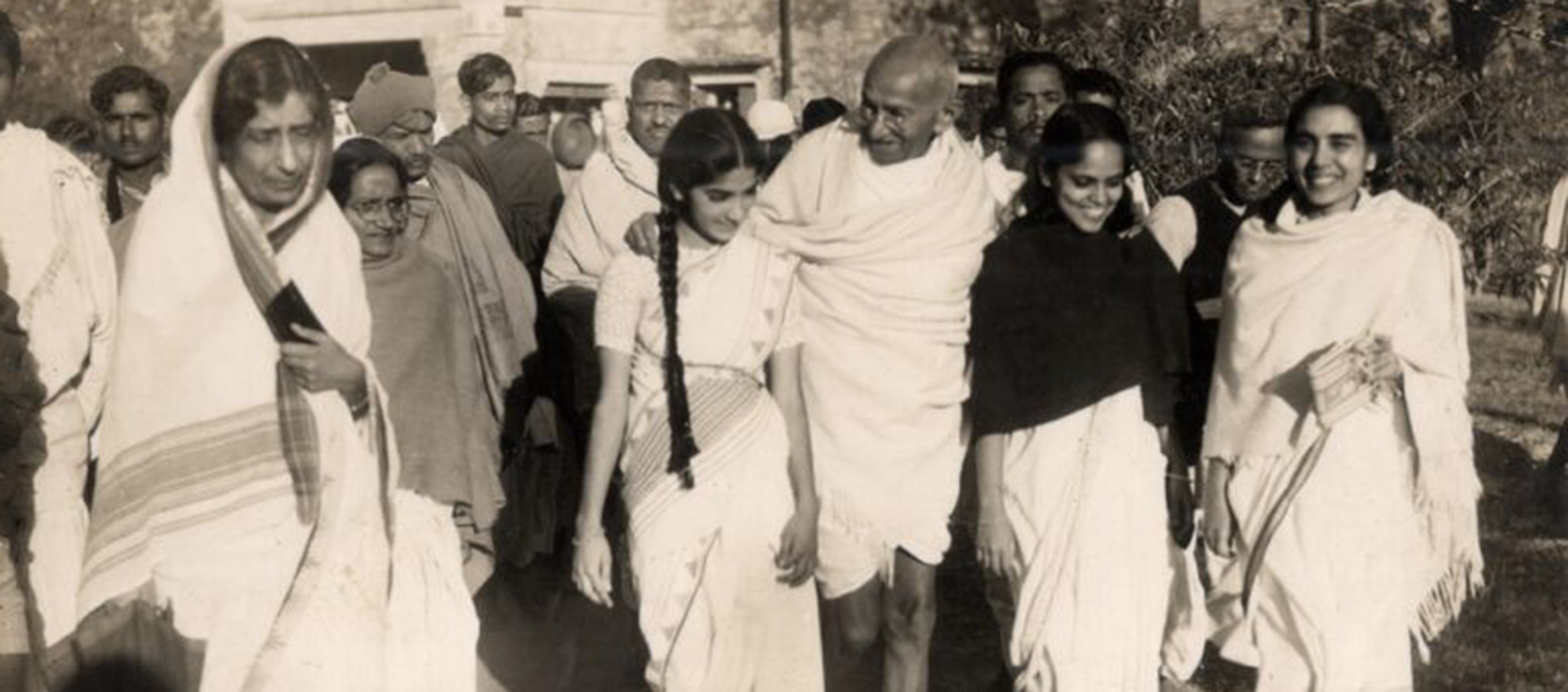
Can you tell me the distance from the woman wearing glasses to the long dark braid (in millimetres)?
600

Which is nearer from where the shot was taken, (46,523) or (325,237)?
(325,237)

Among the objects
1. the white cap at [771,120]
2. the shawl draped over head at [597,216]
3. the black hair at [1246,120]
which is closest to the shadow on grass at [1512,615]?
the black hair at [1246,120]

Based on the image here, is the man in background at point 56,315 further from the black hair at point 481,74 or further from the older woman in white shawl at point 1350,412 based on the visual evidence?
the older woman in white shawl at point 1350,412

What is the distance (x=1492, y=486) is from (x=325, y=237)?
271 inches

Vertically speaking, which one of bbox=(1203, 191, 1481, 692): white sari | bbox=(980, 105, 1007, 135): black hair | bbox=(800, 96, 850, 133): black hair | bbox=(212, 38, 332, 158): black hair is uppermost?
bbox=(212, 38, 332, 158): black hair

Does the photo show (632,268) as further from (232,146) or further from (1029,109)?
(1029,109)

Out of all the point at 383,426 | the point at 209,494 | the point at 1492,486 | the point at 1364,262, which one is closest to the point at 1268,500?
the point at 1364,262

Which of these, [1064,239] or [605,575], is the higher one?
[1064,239]

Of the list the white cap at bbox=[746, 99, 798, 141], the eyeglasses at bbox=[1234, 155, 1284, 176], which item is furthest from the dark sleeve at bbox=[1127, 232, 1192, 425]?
the white cap at bbox=[746, 99, 798, 141]

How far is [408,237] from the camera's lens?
537 cm

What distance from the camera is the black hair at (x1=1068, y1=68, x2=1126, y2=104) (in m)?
6.38

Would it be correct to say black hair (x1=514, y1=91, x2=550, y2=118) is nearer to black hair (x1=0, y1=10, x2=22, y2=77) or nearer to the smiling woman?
black hair (x1=0, y1=10, x2=22, y2=77)

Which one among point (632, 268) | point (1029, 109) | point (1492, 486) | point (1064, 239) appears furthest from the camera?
point (1492, 486)

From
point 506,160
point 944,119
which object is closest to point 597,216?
point 506,160
